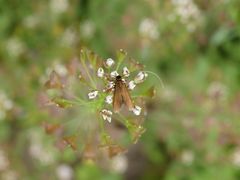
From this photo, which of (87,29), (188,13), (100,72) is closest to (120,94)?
(100,72)

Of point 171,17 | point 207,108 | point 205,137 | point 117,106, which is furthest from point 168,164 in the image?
point 117,106

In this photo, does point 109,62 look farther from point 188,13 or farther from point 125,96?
point 188,13

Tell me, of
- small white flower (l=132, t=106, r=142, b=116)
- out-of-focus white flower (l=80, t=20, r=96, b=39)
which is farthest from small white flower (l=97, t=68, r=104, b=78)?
out-of-focus white flower (l=80, t=20, r=96, b=39)

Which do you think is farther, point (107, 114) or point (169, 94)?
point (169, 94)

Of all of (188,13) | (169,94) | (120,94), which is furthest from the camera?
(169,94)

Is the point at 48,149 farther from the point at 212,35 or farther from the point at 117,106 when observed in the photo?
the point at 117,106

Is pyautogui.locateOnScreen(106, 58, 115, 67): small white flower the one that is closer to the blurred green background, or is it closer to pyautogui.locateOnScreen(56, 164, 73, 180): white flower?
the blurred green background
